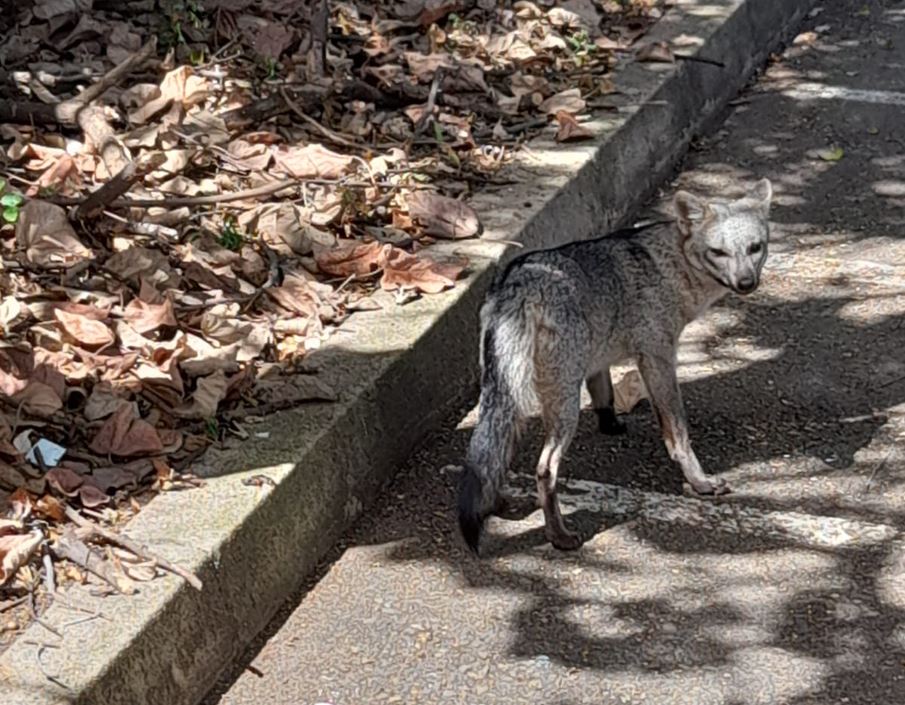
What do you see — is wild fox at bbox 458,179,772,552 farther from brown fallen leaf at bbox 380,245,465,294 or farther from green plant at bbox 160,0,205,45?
green plant at bbox 160,0,205,45

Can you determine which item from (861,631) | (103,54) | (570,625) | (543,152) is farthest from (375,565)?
(103,54)

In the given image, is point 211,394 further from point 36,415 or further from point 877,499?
point 877,499

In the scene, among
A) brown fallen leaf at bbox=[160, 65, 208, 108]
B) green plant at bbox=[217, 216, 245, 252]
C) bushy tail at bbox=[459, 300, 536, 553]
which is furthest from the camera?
brown fallen leaf at bbox=[160, 65, 208, 108]

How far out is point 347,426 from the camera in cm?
505

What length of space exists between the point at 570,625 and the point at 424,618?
0.42m

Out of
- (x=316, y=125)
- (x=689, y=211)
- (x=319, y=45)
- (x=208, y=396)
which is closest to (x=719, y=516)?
(x=689, y=211)

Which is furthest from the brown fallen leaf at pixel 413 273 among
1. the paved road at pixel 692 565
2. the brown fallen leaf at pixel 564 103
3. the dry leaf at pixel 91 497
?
the brown fallen leaf at pixel 564 103

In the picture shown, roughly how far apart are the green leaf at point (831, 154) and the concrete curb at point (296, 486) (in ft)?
4.07

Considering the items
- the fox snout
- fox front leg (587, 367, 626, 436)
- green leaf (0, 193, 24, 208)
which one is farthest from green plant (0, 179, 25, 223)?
the fox snout

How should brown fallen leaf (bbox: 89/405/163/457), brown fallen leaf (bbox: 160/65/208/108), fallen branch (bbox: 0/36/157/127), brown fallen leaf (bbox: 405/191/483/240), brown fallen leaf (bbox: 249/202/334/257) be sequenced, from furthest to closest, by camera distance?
brown fallen leaf (bbox: 160/65/208/108) < fallen branch (bbox: 0/36/157/127) < brown fallen leaf (bbox: 405/191/483/240) < brown fallen leaf (bbox: 249/202/334/257) < brown fallen leaf (bbox: 89/405/163/457)

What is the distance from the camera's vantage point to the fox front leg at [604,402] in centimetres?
565

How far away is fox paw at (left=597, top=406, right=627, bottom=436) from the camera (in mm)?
5734

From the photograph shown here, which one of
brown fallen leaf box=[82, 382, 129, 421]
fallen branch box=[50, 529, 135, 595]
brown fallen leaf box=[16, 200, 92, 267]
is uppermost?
brown fallen leaf box=[16, 200, 92, 267]

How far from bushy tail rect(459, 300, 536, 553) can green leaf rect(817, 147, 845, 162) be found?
3.62 meters
